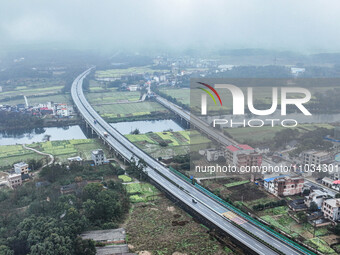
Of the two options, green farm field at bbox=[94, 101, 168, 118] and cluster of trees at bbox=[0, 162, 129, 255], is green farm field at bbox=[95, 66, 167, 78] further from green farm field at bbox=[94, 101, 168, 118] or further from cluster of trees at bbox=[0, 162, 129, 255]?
cluster of trees at bbox=[0, 162, 129, 255]

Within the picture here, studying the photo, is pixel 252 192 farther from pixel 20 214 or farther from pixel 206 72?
pixel 206 72

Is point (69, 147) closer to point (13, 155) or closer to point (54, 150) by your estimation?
point (54, 150)

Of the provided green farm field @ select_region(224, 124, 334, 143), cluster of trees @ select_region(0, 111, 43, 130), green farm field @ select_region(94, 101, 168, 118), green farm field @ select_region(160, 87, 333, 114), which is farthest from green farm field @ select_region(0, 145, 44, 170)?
green farm field @ select_region(160, 87, 333, 114)

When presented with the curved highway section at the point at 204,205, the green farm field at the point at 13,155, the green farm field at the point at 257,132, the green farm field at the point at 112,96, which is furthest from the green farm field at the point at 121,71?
the green farm field at the point at 257,132

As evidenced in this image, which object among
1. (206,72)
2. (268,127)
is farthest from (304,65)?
(268,127)

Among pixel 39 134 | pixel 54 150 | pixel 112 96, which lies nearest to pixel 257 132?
pixel 54 150

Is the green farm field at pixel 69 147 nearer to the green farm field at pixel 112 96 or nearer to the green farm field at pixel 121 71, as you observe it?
the green farm field at pixel 112 96
